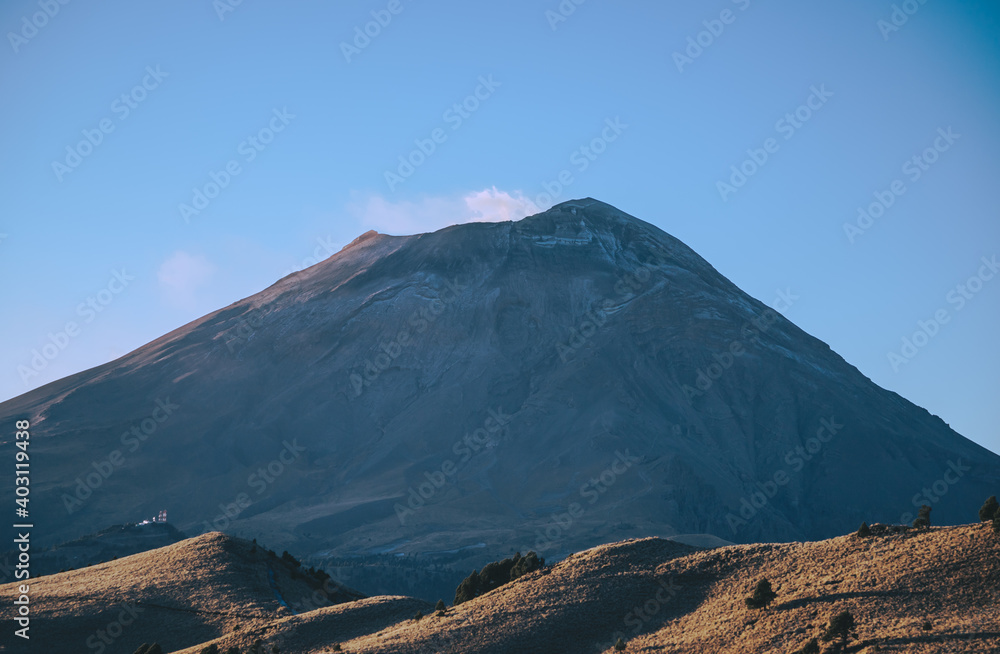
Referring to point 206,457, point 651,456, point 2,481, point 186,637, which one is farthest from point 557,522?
point 186,637

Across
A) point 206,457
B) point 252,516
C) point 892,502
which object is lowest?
point 892,502

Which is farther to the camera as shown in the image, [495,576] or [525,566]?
[495,576]

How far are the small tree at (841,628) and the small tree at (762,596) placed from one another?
4.51 meters

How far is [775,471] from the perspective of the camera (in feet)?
642

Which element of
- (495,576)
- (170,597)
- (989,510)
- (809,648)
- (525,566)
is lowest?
(809,648)

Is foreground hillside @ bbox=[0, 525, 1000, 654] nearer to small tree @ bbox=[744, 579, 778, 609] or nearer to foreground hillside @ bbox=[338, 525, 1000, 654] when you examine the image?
foreground hillside @ bbox=[338, 525, 1000, 654]

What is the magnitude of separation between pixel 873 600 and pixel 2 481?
176056mm

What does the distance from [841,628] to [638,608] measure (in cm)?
1082

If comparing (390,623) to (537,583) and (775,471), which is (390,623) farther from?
(775,471)

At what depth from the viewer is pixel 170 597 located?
5775cm

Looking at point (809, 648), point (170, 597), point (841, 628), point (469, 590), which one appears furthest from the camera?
point (170, 597)

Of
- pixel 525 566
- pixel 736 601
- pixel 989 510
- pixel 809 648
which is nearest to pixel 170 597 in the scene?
pixel 525 566

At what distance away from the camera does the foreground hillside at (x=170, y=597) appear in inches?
2078

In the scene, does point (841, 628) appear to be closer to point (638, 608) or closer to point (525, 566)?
point (638, 608)
